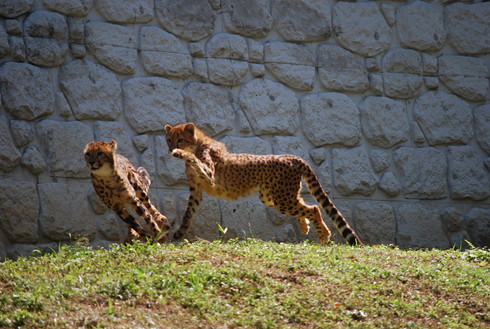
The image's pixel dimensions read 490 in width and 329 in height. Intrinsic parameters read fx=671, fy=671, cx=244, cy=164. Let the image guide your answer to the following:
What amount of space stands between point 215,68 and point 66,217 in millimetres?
2487

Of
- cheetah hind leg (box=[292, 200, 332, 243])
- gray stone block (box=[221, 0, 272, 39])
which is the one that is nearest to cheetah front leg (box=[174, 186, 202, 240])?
cheetah hind leg (box=[292, 200, 332, 243])

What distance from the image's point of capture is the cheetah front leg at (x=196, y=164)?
6.51 metres

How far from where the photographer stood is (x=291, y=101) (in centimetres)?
844

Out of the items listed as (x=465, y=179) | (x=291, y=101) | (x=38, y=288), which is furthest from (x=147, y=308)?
(x=465, y=179)

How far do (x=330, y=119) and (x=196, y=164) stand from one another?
2598 mm

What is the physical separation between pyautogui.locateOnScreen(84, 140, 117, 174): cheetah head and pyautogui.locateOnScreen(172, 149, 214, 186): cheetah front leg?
0.65 metres

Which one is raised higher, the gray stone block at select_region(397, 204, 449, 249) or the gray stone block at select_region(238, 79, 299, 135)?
the gray stone block at select_region(238, 79, 299, 135)

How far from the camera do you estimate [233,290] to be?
4.70m

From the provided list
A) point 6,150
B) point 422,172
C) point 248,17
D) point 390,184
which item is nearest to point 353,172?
point 390,184

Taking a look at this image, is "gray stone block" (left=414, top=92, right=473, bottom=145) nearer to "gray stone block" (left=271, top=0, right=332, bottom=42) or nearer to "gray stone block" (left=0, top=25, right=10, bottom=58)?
"gray stone block" (left=271, top=0, right=332, bottom=42)

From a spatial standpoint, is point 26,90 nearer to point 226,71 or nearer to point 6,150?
point 6,150

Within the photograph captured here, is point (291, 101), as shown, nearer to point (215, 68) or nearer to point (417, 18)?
point (215, 68)

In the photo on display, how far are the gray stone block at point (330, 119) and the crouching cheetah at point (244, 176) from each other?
1.35m

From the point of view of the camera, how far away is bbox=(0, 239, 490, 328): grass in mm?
4234
